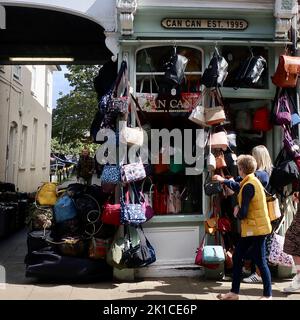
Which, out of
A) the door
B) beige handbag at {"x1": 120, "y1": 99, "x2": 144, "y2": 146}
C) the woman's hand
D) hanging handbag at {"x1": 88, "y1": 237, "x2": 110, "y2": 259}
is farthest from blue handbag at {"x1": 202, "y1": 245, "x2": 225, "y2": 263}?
the door

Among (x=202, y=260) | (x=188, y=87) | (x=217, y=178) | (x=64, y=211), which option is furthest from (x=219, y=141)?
(x=64, y=211)

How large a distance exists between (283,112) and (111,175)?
2.51 metres

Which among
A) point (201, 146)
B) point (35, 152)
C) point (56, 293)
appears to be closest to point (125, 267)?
point (56, 293)

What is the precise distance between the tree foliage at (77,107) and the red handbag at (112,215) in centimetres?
1918

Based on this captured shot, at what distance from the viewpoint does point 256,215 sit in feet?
15.6

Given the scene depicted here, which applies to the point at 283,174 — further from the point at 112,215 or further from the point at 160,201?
the point at 112,215

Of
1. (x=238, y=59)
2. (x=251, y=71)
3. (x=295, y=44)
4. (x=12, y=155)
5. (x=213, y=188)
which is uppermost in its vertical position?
(x=295, y=44)

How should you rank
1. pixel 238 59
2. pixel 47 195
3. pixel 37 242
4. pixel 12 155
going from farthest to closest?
pixel 12 155 < pixel 47 195 < pixel 238 59 < pixel 37 242

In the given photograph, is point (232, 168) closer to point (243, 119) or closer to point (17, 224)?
point (243, 119)

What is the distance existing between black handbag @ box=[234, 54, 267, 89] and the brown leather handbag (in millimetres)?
236

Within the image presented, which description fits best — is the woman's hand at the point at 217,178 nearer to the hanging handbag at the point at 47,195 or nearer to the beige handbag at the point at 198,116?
the beige handbag at the point at 198,116

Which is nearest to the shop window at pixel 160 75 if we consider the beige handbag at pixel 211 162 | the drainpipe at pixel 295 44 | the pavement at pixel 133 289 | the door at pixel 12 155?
the beige handbag at pixel 211 162

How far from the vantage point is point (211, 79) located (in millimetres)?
5867

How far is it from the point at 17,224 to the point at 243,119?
19.3ft
